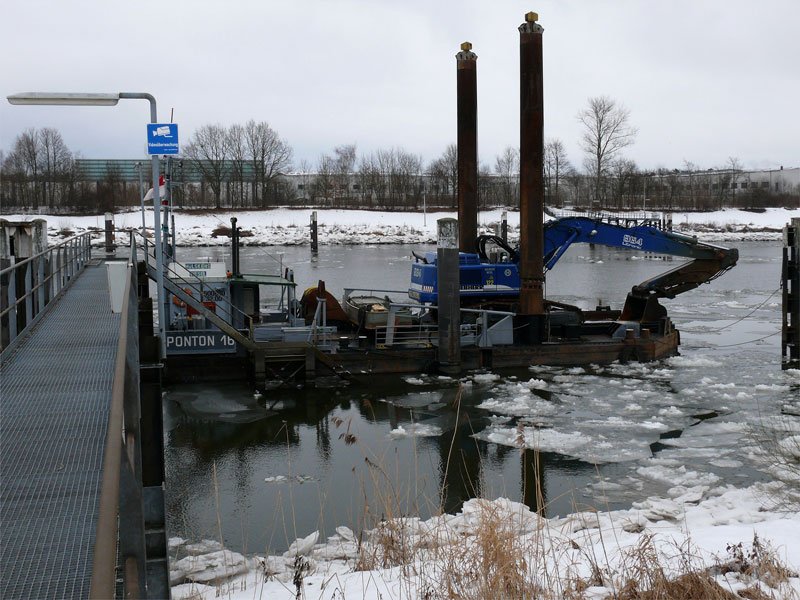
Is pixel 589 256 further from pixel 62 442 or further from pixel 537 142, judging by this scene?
pixel 62 442

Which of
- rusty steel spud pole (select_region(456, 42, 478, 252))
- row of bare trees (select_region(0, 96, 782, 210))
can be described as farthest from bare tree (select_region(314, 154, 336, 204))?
rusty steel spud pole (select_region(456, 42, 478, 252))

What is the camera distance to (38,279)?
1082cm

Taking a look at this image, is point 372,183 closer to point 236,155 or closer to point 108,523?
point 236,155

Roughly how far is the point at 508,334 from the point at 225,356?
6986mm

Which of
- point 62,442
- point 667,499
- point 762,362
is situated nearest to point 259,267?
point 762,362

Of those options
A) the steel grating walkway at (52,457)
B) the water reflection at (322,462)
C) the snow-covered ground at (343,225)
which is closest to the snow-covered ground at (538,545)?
the water reflection at (322,462)

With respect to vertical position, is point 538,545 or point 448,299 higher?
point 448,299

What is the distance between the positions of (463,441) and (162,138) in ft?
25.6

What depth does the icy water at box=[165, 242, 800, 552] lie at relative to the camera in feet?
37.8

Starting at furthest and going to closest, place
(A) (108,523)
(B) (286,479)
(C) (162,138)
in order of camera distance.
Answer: (C) (162,138)
(B) (286,479)
(A) (108,523)

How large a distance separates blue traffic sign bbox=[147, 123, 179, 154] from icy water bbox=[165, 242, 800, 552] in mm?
5118

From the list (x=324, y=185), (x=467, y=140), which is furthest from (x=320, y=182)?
(x=467, y=140)

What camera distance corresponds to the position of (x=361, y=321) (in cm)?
2139

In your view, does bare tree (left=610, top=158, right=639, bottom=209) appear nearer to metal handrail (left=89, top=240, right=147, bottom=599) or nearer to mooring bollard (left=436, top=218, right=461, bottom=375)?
mooring bollard (left=436, top=218, right=461, bottom=375)
